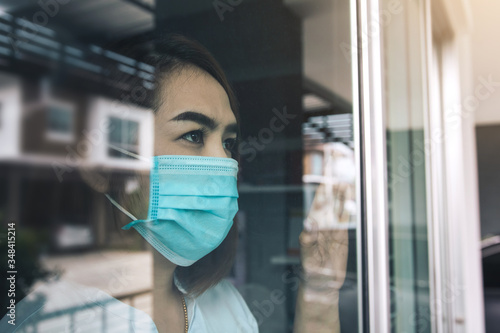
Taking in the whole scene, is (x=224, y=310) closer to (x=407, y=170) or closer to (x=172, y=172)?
(x=172, y=172)

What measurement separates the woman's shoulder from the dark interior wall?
244 centimetres

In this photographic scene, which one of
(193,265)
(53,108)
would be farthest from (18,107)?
(193,265)

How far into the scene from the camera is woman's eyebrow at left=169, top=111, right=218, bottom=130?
0.67 metres

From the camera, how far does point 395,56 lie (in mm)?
1596

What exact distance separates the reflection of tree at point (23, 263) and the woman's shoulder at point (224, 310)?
36cm

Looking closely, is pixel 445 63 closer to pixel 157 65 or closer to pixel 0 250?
pixel 157 65

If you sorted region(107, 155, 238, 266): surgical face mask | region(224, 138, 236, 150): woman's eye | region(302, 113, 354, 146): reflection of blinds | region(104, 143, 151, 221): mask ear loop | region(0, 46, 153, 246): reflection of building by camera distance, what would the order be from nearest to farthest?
region(0, 46, 153, 246): reflection of building → region(104, 143, 151, 221): mask ear loop → region(107, 155, 238, 266): surgical face mask → region(224, 138, 236, 150): woman's eye → region(302, 113, 354, 146): reflection of blinds

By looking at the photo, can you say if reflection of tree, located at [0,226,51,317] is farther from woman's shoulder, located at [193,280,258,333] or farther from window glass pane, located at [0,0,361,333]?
woman's shoulder, located at [193,280,258,333]

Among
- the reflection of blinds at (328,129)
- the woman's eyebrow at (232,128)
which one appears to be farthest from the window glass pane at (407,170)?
the woman's eyebrow at (232,128)

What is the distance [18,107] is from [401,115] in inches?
60.5

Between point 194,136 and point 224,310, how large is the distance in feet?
1.29

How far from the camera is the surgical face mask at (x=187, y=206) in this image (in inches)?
23.9

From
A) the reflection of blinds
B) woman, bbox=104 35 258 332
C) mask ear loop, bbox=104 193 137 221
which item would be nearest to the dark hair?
woman, bbox=104 35 258 332

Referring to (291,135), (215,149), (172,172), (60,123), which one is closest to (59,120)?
(60,123)
